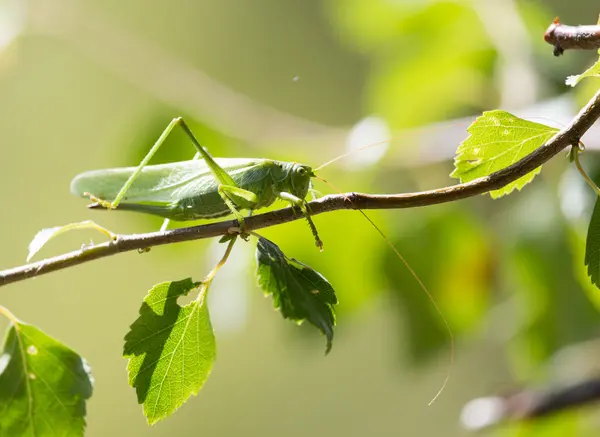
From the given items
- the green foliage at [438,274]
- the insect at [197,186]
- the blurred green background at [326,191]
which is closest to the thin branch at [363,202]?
the insect at [197,186]

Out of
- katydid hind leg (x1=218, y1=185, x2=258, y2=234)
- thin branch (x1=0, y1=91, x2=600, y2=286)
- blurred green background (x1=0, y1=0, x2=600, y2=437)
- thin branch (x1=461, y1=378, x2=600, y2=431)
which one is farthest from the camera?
blurred green background (x1=0, y1=0, x2=600, y2=437)

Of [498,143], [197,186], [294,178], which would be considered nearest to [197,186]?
[197,186]

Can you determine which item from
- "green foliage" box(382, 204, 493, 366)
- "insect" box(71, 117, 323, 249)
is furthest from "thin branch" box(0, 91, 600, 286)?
"green foliage" box(382, 204, 493, 366)

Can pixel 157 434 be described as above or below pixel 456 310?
below

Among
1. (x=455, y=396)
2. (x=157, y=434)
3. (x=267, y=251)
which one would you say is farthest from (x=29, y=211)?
(x=267, y=251)

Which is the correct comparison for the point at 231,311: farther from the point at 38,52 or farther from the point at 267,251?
the point at 38,52

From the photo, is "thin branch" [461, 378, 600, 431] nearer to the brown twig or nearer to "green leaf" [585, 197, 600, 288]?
"green leaf" [585, 197, 600, 288]

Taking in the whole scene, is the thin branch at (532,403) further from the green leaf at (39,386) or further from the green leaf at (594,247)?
the green leaf at (39,386)

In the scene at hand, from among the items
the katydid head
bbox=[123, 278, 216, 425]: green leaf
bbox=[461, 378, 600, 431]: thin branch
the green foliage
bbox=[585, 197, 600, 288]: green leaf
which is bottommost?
bbox=[461, 378, 600, 431]: thin branch
